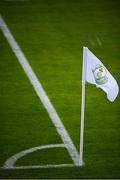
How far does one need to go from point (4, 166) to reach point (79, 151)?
1.17 m

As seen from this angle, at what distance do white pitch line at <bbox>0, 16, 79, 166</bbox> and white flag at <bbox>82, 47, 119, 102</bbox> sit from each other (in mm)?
1236

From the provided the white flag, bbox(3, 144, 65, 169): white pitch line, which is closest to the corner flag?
the white flag

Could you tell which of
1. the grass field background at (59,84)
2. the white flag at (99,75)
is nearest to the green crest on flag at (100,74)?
the white flag at (99,75)

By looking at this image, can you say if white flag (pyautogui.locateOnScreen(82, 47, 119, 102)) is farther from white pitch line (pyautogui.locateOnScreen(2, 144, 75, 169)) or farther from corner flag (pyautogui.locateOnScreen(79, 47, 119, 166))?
white pitch line (pyautogui.locateOnScreen(2, 144, 75, 169))

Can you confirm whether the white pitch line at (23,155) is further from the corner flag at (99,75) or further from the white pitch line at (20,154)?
the corner flag at (99,75)

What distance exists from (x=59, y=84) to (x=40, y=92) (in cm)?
47

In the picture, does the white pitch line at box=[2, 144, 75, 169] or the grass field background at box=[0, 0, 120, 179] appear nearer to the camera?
the white pitch line at box=[2, 144, 75, 169]

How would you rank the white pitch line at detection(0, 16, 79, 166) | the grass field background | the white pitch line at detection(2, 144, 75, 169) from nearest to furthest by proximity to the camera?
the white pitch line at detection(2, 144, 75, 169) → the grass field background → the white pitch line at detection(0, 16, 79, 166)

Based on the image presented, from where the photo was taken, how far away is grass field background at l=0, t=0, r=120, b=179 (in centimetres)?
882

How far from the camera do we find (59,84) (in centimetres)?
1112

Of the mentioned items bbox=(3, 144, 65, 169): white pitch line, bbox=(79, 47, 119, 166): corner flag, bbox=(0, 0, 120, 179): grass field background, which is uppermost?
bbox=(79, 47, 119, 166): corner flag

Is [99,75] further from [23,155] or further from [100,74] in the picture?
[23,155]

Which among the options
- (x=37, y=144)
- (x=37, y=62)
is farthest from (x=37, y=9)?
(x=37, y=144)

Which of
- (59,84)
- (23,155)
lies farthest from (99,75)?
(59,84)
